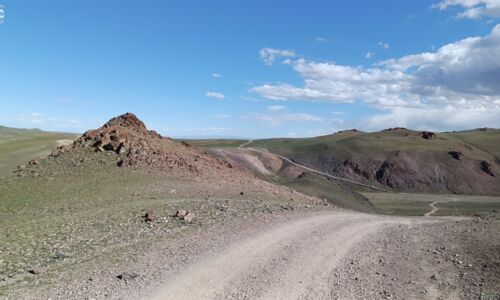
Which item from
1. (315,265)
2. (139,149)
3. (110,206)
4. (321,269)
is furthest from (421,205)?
(321,269)

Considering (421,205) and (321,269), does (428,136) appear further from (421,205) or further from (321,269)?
(321,269)

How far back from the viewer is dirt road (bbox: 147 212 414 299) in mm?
14031

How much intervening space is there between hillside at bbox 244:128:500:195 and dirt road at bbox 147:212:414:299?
6708 cm

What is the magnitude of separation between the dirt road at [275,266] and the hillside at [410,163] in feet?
220

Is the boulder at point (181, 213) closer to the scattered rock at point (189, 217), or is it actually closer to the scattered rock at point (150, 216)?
the scattered rock at point (189, 217)

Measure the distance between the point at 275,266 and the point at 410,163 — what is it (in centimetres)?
7974

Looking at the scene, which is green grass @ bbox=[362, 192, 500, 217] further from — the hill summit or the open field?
the open field

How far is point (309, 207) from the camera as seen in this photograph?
27672 millimetres

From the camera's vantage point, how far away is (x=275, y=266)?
16.2m

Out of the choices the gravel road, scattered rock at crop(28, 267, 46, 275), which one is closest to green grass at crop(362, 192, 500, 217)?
the gravel road

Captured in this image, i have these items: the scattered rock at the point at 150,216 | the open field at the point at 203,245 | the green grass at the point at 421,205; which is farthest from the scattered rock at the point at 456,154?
the scattered rock at the point at 150,216

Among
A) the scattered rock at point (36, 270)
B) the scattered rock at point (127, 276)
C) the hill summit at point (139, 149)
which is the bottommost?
the scattered rock at point (36, 270)

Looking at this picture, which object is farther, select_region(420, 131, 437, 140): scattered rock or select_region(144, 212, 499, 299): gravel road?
select_region(420, 131, 437, 140): scattered rock

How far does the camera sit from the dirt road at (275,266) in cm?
1403
